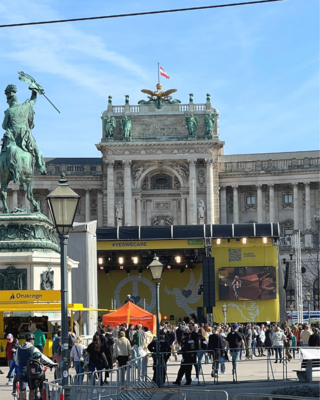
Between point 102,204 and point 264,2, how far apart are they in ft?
249

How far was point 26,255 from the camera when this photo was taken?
30.1 metres

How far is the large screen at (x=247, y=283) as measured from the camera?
6212 centimetres

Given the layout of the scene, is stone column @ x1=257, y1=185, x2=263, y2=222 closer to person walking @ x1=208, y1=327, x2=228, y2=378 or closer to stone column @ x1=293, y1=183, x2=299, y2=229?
stone column @ x1=293, y1=183, x2=299, y2=229

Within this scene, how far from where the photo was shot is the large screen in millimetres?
62125

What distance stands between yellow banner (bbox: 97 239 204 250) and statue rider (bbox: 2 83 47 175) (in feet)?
94.9

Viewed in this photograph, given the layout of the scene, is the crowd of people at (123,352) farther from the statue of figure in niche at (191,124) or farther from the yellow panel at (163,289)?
the statue of figure in niche at (191,124)

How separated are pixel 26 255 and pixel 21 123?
199 inches

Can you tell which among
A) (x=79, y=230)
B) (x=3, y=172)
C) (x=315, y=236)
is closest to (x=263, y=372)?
(x=3, y=172)

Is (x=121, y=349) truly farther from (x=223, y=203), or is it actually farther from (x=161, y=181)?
(x=223, y=203)

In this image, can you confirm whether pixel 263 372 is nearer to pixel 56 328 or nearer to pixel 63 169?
pixel 56 328

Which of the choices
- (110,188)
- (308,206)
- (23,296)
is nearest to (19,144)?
(23,296)

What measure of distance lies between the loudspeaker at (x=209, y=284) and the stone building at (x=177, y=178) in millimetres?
31764

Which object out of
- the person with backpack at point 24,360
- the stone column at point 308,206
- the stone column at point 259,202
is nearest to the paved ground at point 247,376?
the person with backpack at point 24,360

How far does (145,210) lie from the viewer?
3563 inches
